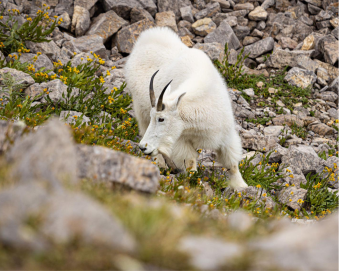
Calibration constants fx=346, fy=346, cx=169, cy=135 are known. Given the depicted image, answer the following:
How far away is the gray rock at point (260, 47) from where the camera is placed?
11.2m

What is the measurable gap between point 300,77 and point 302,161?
4.23m

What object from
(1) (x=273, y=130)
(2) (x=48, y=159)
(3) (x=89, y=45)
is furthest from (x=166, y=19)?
(2) (x=48, y=159)

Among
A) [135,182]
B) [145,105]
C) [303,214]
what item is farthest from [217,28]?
[135,182]

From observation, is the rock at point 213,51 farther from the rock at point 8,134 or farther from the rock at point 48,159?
the rock at point 48,159

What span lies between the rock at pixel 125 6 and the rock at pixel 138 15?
0.81 ft

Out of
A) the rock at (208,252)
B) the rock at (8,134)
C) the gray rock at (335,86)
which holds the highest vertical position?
the rock at (208,252)

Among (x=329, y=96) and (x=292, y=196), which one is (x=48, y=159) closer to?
(x=292, y=196)

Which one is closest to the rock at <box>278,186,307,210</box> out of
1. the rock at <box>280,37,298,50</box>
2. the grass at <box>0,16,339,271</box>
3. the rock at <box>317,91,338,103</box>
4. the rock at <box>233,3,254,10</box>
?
the grass at <box>0,16,339,271</box>

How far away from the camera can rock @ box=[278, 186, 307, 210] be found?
5164 mm

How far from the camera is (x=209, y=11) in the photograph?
1264cm

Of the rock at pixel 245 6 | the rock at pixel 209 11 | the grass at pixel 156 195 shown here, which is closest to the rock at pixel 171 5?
the rock at pixel 209 11

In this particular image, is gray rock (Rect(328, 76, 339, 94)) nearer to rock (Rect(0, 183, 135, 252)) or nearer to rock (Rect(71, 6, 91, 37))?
rock (Rect(71, 6, 91, 37))

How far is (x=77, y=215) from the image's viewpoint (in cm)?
155

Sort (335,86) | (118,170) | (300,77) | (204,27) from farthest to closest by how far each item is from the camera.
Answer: (204,27) < (300,77) < (335,86) < (118,170)
